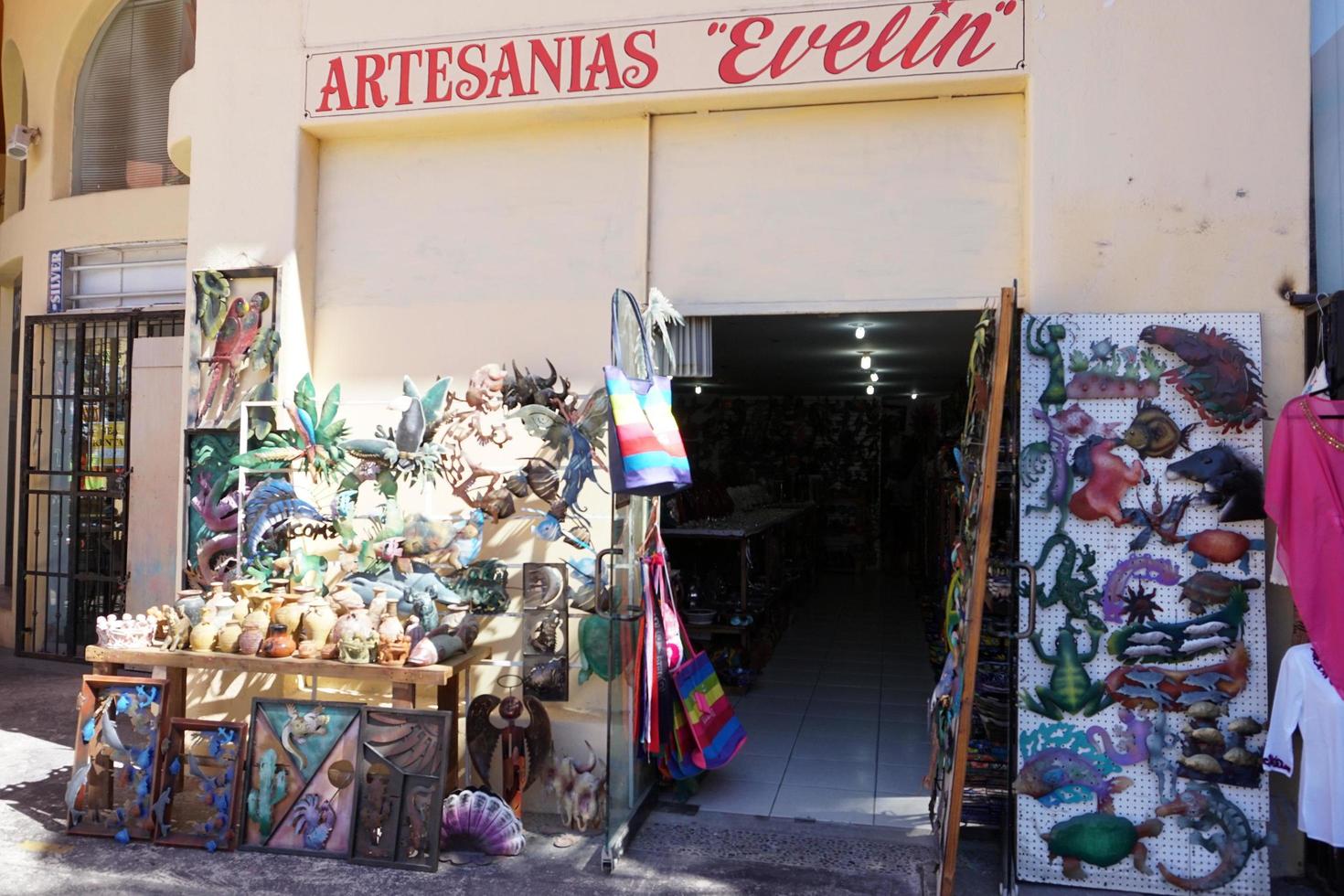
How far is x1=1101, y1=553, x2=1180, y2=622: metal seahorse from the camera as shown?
3508mm

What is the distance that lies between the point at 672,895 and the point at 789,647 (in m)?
4.38

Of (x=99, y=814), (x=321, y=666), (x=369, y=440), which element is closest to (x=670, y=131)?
(x=369, y=440)

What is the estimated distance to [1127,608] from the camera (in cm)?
352

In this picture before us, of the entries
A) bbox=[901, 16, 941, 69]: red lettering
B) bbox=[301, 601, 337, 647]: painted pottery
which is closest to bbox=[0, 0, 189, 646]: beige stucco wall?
bbox=[301, 601, 337, 647]: painted pottery

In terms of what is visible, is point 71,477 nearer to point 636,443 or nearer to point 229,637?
point 229,637

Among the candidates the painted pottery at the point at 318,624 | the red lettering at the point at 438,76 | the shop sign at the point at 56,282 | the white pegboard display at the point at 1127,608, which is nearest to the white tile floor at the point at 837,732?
the white pegboard display at the point at 1127,608

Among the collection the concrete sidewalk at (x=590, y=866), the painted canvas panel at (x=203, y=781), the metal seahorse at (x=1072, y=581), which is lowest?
the concrete sidewalk at (x=590, y=866)

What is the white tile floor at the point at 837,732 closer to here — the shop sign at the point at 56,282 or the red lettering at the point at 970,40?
the red lettering at the point at 970,40

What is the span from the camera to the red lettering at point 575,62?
4.22 m

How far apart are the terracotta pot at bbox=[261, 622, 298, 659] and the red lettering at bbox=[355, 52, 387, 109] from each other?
2385 millimetres

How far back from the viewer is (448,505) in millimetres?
4449

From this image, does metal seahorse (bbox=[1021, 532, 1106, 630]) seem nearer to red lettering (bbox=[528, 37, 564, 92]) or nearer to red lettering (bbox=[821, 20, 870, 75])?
red lettering (bbox=[821, 20, 870, 75])

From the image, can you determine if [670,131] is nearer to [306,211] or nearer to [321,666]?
[306,211]

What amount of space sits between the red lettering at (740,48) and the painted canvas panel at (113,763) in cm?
344
